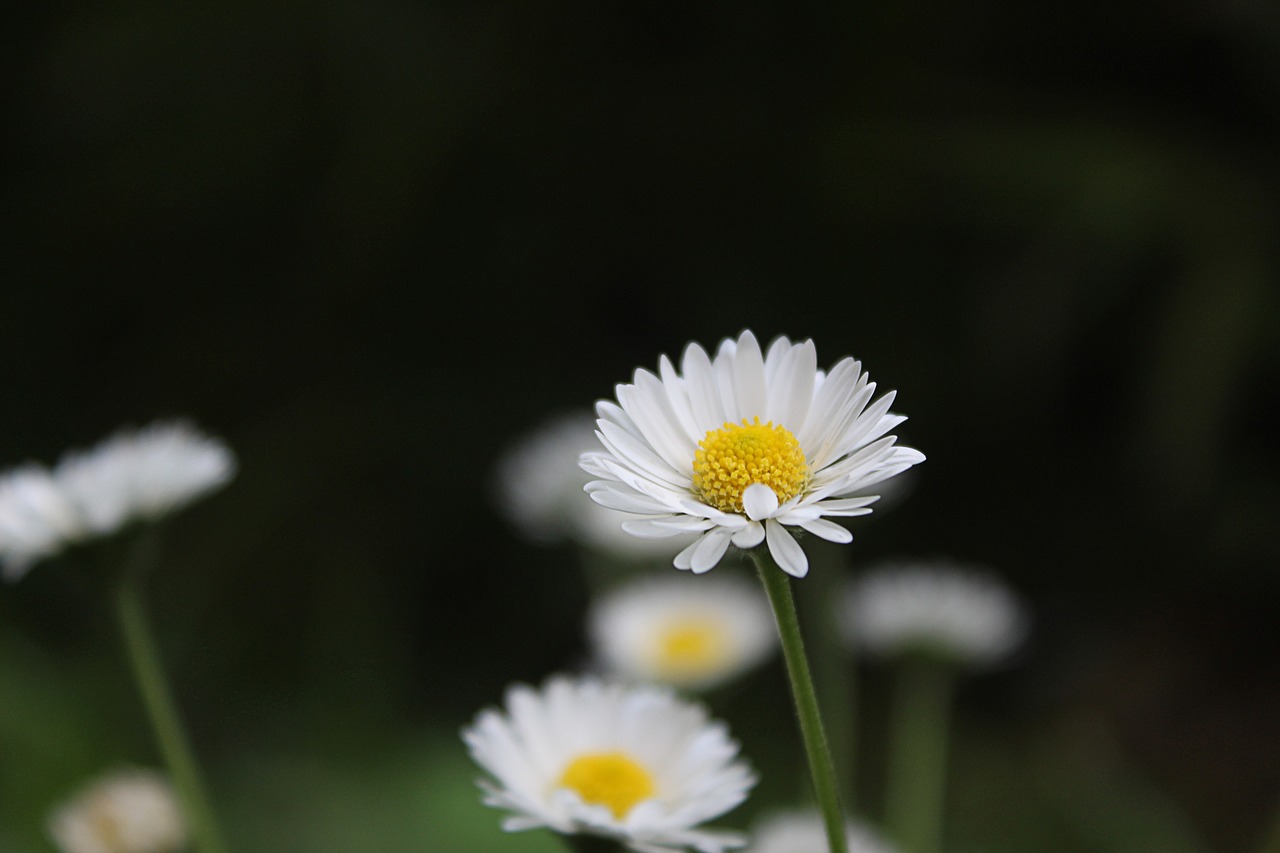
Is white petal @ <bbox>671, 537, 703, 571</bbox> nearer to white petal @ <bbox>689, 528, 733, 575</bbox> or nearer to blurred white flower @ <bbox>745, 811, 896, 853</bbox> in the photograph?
white petal @ <bbox>689, 528, 733, 575</bbox>

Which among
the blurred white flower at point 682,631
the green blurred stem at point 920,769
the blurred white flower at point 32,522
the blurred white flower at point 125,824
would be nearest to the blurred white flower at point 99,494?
the blurred white flower at point 32,522

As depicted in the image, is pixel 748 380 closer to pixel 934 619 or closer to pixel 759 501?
pixel 759 501

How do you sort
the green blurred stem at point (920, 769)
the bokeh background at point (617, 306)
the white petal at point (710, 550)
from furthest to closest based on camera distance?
the bokeh background at point (617, 306)
the green blurred stem at point (920, 769)
the white petal at point (710, 550)

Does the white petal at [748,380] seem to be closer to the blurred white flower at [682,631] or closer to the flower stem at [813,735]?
the flower stem at [813,735]

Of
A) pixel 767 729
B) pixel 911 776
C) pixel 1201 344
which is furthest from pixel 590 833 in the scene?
pixel 1201 344

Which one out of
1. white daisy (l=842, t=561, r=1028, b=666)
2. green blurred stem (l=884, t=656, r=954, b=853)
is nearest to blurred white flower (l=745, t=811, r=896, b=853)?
green blurred stem (l=884, t=656, r=954, b=853)

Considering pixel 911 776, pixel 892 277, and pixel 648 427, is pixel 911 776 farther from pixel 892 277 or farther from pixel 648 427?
pixel 892 277
